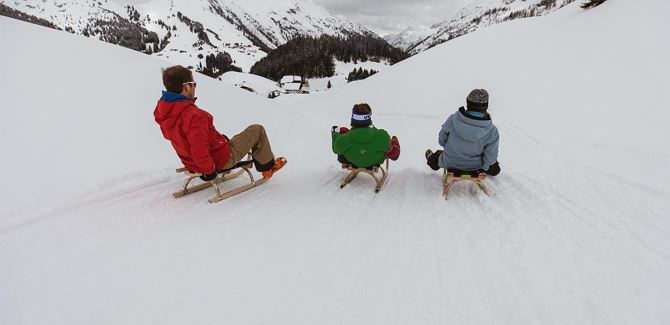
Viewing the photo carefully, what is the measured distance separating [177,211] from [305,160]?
134 inches

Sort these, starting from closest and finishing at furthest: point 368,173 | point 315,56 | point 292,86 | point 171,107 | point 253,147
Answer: point 171,107
point 253,147
point 368,173
point 292,86
point 315,56

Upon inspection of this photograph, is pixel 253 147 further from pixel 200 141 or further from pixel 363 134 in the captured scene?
pixel 363 134

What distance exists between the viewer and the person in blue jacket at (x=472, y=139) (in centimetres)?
479

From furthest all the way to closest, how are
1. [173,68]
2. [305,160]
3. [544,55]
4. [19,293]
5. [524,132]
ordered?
[544,55] < [524,132] < [305,160] < [173,68] < [19,293]

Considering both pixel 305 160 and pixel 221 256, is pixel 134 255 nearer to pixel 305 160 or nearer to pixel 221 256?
pixel 221 256

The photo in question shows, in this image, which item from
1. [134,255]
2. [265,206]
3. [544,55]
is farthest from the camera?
[544,55]

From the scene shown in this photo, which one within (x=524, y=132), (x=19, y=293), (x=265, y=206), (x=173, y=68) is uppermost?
(x=173, y=68)

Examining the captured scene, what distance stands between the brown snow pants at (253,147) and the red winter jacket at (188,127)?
17.3 inches

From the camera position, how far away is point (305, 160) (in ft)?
25.0

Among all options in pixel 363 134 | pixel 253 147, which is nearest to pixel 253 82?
pixel 253 147

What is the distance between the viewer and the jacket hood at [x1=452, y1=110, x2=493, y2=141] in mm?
4805

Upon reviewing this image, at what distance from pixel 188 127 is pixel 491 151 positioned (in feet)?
14.9

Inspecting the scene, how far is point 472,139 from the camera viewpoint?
16.1 ft

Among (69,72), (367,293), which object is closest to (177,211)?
(367,293)
